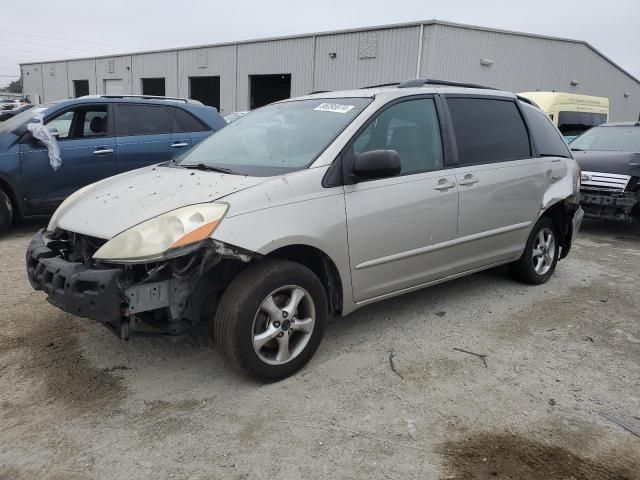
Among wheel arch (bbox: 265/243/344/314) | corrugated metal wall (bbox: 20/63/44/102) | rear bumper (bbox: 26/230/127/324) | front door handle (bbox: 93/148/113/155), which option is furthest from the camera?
corrugated metal wall (bbox: 20/63/44/102)

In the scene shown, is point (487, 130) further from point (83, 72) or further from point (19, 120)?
point (83, 72)

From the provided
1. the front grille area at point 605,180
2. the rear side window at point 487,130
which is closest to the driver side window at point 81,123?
the rear side window at point 487,130

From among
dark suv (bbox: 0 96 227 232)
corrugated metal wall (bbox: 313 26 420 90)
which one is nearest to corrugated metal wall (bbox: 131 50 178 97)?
corrugated metal wall (bbox: 313 26 420 90)

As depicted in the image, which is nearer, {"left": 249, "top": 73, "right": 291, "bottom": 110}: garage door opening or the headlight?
the headlight

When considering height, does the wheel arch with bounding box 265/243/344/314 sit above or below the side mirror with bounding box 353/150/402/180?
below

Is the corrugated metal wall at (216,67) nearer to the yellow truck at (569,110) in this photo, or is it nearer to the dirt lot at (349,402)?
the yellow truck at (569,110)

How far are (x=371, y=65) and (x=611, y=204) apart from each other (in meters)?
15.0

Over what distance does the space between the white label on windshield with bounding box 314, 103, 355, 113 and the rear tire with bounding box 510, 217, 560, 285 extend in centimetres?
227

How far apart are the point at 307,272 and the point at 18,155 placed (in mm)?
4624

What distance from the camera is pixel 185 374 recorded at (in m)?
3.24

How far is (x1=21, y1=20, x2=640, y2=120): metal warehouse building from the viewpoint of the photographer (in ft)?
63.9

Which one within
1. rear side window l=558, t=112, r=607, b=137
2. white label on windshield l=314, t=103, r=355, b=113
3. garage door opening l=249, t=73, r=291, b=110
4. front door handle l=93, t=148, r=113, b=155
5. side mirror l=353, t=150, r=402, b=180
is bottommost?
front door handle l=93, t=148, r=113, b=155

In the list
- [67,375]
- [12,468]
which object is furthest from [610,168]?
[12,468]

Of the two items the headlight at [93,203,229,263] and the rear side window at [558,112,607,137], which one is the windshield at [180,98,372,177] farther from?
the rear side window at [558,112,607,137]
